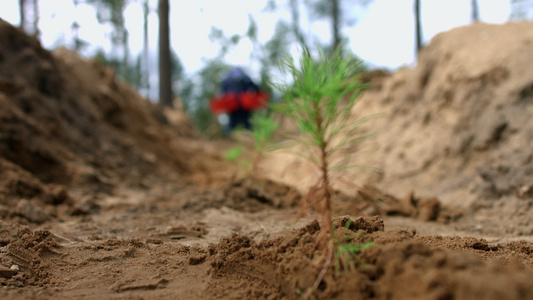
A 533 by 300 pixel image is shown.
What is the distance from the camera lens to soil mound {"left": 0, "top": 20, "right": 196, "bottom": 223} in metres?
3.98

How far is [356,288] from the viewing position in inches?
53.2

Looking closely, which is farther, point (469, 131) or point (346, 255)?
point (469, 131)

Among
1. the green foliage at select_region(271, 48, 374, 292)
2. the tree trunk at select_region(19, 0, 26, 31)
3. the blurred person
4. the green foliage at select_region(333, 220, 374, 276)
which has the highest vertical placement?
the tree trunk at select_region(19, 0, 26, 31)

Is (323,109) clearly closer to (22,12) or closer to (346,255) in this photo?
(346,255)

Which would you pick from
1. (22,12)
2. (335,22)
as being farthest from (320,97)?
(335,22)

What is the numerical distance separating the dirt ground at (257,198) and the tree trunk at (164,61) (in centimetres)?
388

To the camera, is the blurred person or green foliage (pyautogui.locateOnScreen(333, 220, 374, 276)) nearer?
green foliage (pyautogui.locateOnScreen(333, 220, 374, 276))

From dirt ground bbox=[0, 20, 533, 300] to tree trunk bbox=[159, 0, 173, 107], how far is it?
12.7ft

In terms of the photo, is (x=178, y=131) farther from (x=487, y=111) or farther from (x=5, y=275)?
(x=5, y=275)

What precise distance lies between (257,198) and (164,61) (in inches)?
378

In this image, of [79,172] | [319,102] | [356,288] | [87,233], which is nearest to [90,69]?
[79,172]

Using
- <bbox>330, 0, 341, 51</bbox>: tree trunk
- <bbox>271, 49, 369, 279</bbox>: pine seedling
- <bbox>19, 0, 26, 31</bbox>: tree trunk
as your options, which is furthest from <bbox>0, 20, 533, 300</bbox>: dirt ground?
<bbox>330, 0, 341, 51</bbox>: tree trunk

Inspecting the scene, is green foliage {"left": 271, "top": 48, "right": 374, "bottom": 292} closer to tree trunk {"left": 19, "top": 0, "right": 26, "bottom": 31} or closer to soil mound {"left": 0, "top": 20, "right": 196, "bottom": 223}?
soil mound {"left": 0, "top": 20, "right": 196, "bottom": 223}

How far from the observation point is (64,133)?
539cm
